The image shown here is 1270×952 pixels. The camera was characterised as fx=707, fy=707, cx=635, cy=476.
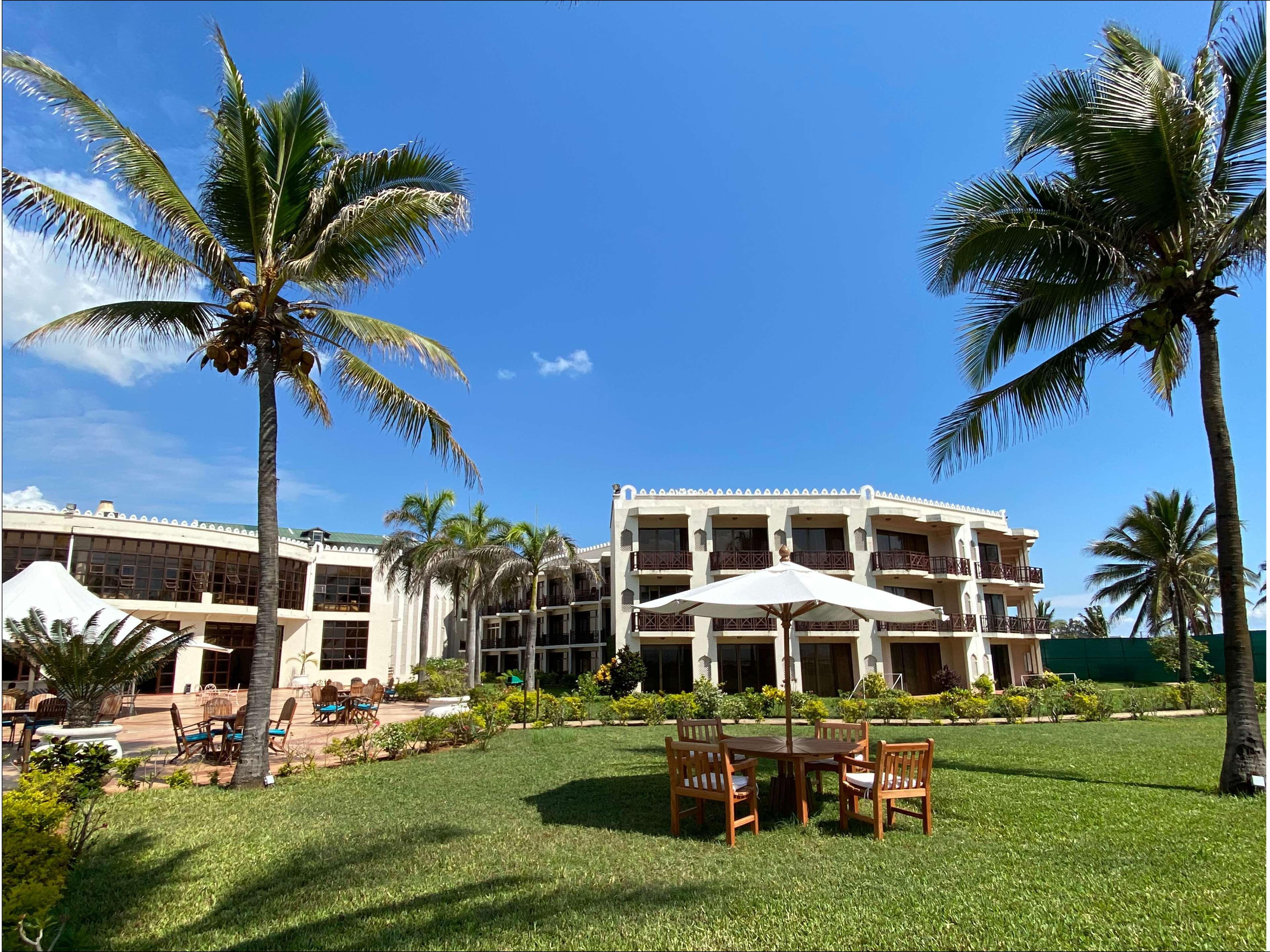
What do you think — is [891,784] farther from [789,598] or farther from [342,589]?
[342,589]

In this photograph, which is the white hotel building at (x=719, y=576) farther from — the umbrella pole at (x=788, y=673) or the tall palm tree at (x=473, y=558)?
the umbrella pole at (x=788, y=673)

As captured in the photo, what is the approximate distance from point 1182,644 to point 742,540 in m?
18.8

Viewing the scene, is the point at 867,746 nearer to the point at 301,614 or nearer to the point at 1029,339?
the point at 1029,339

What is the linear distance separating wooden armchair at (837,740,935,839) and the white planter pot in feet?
28.2

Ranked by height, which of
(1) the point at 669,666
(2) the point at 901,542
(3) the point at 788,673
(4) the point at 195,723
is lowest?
(4) the point at 195,723

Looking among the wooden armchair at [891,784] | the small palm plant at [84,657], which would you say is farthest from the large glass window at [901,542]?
the small palm plant at [84,657]

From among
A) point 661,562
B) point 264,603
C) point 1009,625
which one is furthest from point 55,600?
point 1009,625

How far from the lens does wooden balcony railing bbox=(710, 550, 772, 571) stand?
2861cm

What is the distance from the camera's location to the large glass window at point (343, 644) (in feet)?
115

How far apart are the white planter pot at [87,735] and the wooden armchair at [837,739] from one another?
8.43 metres

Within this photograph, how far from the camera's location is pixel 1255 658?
32500 mm

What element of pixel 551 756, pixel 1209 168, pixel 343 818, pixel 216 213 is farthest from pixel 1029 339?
pixel 216 213

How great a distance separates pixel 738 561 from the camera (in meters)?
28.8

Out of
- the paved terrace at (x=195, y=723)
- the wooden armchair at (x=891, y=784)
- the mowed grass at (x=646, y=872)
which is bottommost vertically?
the paved terrace at (x=195, y=723)
